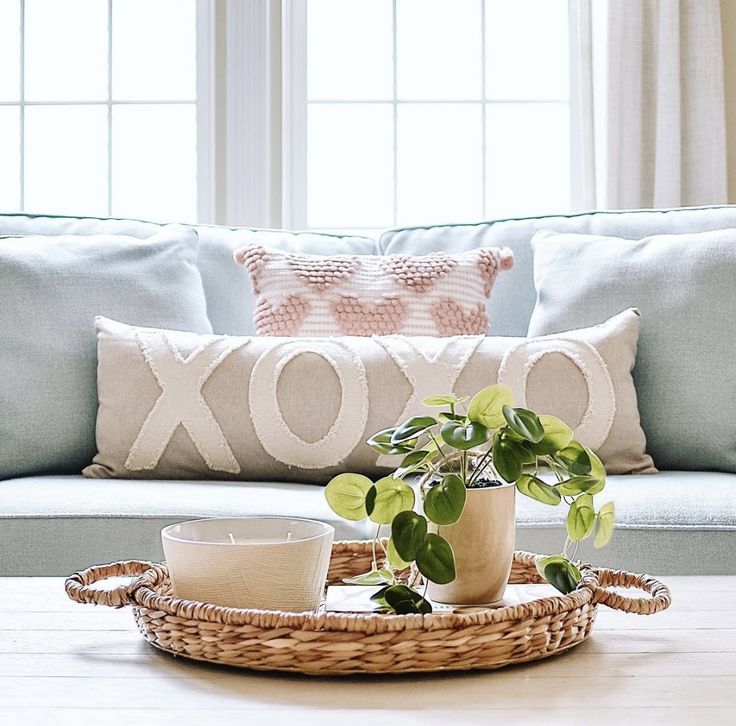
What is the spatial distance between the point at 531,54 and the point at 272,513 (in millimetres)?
2091

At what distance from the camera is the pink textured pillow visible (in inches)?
82.0

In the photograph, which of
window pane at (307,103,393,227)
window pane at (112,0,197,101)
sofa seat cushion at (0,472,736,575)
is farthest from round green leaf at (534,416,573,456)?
window pane at (112,0,197,101)

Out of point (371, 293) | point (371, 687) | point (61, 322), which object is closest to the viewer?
point (371, 687)

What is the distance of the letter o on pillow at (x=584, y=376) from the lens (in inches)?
73.5

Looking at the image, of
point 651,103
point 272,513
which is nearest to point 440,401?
Result: point 272,513

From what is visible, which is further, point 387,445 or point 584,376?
point 584,376

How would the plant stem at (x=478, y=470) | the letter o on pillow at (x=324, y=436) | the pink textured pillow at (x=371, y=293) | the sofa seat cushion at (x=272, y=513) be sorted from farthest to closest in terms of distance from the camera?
1. the pink textured pillow at (x=371, y=293)
2. the letter o on pillow at (x=324, y=436)
3. the sofa seat cushion at (x=272, y=513)
4. the plant stem at (x=478, y=470)

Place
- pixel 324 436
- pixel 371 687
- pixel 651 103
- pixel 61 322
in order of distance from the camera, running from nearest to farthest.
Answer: pixel 371 687, pixel 324 436, pixel 61 322, pixel 651 103

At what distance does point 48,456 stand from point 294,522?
1.21 meters

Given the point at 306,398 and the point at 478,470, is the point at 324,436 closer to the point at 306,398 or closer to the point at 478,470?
the point at 306,398

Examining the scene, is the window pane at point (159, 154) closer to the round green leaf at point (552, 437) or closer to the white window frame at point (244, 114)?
the white window frame at point (244, 114)

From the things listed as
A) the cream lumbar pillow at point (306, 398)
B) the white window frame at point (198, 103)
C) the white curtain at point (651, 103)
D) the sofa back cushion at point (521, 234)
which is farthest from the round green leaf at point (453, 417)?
the white window frame at point (198, 103)

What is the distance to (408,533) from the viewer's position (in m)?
0.77

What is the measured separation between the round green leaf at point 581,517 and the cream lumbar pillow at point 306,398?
3.22ft
